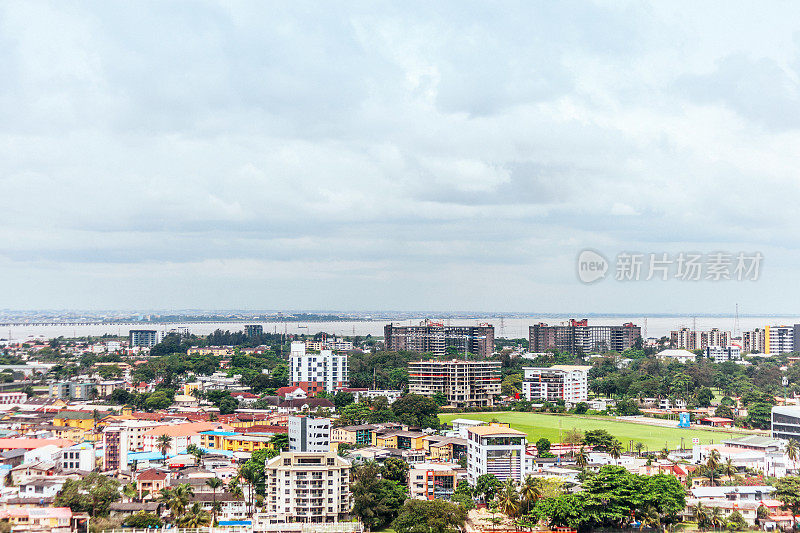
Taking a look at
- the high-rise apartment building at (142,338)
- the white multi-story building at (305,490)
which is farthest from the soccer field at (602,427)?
the high-rise apartment building at (142,338)

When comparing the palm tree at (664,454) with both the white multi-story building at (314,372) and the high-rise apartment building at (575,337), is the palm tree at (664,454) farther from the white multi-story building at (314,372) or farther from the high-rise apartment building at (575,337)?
the high-rise apartment building at (575,337)

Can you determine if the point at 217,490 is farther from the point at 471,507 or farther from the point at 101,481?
the point at 471,507

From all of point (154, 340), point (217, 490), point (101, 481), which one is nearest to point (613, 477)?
point (217, 490)

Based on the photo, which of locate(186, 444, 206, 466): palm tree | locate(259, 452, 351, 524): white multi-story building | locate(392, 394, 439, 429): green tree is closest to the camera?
locate(259, 452, 351, 524): white multi-story building

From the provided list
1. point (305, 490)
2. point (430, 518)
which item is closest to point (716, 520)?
point (430, 518)

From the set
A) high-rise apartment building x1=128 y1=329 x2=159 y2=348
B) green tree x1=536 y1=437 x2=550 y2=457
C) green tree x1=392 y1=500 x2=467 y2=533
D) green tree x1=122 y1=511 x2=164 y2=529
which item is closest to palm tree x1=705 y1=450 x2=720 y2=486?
green tree x1=536 y1=437 x2=550 y2=457

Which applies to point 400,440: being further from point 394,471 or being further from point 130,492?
point 130,492

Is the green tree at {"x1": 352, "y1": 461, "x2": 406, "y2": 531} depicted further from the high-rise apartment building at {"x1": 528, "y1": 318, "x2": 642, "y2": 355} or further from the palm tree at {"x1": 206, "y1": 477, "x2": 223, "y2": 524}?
the high-rise apartment building at {"x1": 528, "y1": 318, "x2": 642, "y2": 355}
